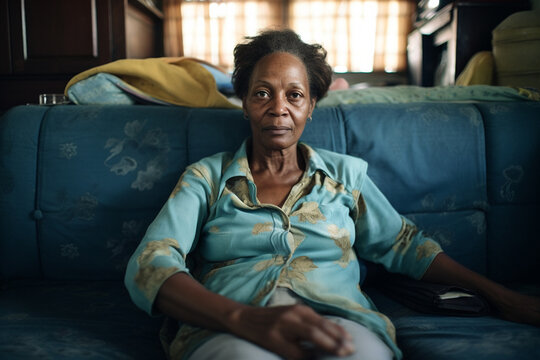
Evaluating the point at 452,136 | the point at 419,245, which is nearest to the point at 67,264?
the point at 419,245

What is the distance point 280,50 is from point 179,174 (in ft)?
1.60

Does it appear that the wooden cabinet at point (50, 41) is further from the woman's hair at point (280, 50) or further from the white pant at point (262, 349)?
the white pant at point (262, 349)

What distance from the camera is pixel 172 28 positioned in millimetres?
4492

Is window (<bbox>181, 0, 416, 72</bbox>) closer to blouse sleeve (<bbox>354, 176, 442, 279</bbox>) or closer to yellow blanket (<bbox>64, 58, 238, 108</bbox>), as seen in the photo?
yellow blanket (<bbox>64, 58, 238, 108</bbox>)

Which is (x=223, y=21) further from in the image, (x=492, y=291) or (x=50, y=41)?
(x=492, y=291)

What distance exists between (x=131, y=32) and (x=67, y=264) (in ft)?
7.72

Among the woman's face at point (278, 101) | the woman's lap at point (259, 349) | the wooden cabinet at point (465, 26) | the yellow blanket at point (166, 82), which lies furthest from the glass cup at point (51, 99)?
the wooden cabinet at point (465, 26)

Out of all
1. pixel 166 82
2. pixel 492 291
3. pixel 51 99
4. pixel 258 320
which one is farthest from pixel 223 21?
pixel 258 320

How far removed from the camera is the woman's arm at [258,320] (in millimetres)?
722

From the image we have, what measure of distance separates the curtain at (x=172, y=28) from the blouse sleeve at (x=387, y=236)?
3810mm

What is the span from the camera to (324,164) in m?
1.17

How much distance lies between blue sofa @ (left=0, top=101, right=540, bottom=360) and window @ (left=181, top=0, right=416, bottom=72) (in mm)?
3304

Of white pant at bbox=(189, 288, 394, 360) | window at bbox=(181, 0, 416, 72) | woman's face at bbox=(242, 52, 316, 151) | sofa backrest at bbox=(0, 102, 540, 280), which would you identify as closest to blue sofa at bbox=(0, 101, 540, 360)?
sofa backrest at bbox=(0, 102, 540, 280)

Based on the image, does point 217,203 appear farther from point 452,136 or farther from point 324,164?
point 452,136
